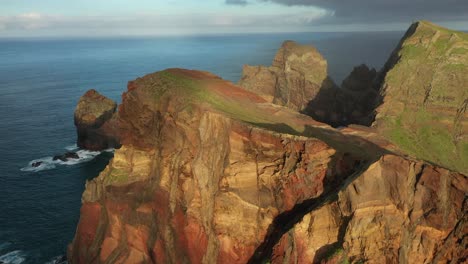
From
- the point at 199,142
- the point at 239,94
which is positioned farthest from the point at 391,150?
the point at 199,142

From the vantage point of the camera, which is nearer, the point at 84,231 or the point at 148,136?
the point at 148,136

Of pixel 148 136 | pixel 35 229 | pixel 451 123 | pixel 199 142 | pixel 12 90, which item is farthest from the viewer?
pixel 12 90

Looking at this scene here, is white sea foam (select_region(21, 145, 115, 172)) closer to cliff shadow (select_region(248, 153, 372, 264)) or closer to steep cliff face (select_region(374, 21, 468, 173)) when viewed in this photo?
steep cliff face (select_region(374, 21, 468, 173))

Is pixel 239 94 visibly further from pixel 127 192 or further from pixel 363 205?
pixel 363 205

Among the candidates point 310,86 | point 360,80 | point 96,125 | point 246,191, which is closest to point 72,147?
point 96,125

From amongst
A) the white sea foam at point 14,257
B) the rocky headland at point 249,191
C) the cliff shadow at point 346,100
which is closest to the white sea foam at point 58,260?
the white sea foam at point 14,257

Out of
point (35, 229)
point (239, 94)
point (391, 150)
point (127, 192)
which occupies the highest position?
point (239, 94)
